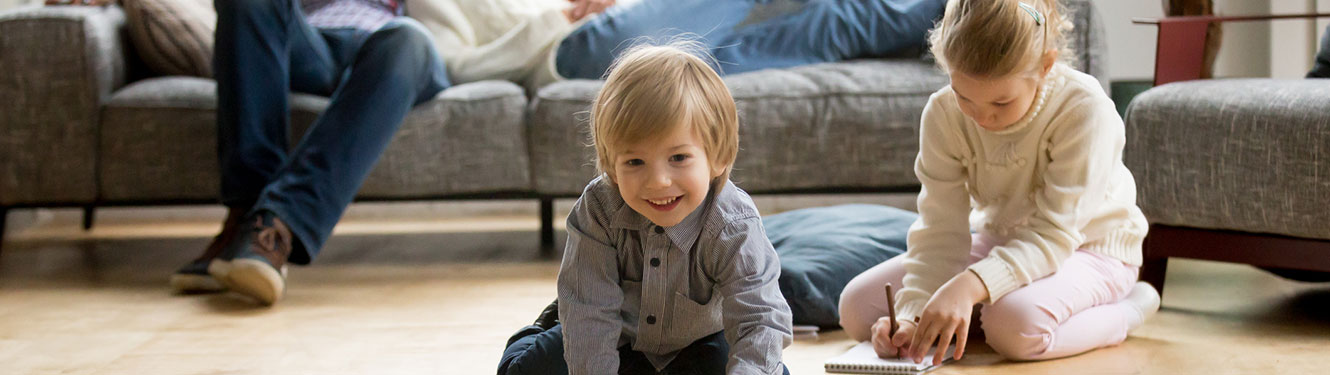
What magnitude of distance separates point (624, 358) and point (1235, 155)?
865 millimetres

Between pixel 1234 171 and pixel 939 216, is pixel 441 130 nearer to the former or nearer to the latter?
pixel 939 216

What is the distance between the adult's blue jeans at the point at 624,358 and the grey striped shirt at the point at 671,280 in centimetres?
3

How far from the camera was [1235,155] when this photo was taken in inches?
59.6

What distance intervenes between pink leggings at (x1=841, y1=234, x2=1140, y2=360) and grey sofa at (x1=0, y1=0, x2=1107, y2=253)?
0.62 meters

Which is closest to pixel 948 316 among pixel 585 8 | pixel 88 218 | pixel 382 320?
pixel 382 320

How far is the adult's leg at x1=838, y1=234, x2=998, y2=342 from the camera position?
1.44m

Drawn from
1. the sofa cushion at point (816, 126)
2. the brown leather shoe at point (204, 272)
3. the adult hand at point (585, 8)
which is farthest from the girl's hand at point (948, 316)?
the adult hand at point (585, 8)

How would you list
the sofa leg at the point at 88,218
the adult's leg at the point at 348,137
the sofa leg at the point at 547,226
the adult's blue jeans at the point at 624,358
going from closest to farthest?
1. the adult's blue jeans at the point at 624,358
2. the adult's leg at the point at 348,137
3. the sofa leg at the point at 547,226
4. the sofa leg at the point at 88,218

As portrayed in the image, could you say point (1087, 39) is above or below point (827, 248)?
above

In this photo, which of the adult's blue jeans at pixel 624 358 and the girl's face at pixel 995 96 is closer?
the adult's blue jeans at pixel 624 358

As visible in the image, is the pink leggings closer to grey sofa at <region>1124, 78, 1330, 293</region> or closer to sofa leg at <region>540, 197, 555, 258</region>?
grey sofa at <region>1124, 78, 1330, 293</region>

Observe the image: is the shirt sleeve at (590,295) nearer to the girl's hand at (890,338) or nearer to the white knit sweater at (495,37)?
the girl's hand at (890,338)

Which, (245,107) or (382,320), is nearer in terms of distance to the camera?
(382,320)

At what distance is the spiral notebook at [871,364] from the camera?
50.5 inches
